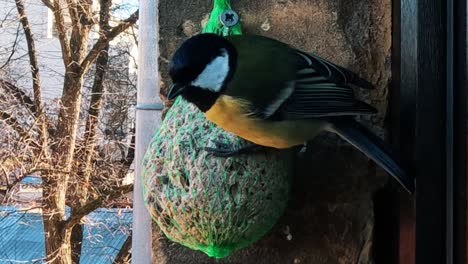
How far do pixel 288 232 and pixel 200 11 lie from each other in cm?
40

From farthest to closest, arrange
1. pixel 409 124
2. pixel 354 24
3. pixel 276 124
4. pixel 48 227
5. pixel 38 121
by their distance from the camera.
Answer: pixel 48 227 < pixel 38 121 < pixel 354 24 < pixel 409 124 < pixel 276 124

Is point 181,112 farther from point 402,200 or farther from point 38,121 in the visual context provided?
point 38,121

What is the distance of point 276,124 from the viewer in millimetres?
811

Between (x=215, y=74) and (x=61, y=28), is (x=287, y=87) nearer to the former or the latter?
(x=215, y=74)

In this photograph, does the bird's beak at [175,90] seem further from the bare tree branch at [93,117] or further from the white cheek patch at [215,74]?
the bare tree branch at [93,117]

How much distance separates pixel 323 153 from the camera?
40.4 inches

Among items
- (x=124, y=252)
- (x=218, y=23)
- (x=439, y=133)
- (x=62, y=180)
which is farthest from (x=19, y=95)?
(x=439, y=133)

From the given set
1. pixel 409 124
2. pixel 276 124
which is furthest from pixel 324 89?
pixel 409 124

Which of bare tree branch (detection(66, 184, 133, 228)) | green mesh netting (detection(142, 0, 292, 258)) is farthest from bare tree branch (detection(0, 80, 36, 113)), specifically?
green mesh netting (detection(142, 0, 292, 258))

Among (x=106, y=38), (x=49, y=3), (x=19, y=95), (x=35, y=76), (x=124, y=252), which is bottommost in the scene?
(x=124, y=252)

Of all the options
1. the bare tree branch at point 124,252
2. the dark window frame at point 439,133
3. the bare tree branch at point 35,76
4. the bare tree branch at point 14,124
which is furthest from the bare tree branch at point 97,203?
the dark window frame at point 439,133

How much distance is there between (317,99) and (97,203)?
4.16 metres

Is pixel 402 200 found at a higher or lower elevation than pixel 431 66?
lower

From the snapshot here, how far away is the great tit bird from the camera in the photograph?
0.78 meters
